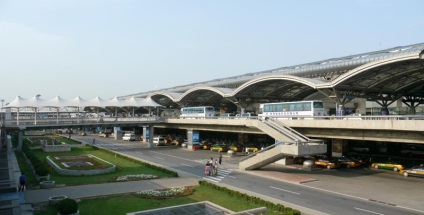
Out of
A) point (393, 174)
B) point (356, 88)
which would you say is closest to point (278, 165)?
point (393, 174)

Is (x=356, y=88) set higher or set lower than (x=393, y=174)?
higher

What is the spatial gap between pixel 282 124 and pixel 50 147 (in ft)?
115

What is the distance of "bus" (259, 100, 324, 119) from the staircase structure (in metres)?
3.13

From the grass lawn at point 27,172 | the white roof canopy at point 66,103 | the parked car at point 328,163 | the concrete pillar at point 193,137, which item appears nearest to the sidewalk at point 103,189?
the grass lawn at point 27,172

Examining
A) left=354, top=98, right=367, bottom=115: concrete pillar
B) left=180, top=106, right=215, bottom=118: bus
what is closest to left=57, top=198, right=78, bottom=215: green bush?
left=180, top=106, right=215, bottom=118: bus

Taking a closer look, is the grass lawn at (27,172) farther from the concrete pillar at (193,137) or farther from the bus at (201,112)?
the bus at (201,112)

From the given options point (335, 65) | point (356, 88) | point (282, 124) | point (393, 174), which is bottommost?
point (393, 174)

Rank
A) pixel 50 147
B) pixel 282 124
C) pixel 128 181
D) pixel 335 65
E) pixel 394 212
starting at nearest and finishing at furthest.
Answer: pixel 394 212
pixel 128 181
pixel 282 124
pixel 50 147
pixel 335 65

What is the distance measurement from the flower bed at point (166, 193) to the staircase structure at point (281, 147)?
35.5 feet

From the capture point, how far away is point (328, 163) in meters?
37.9

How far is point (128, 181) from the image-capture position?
29.2 meters

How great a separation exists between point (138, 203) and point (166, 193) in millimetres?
2754

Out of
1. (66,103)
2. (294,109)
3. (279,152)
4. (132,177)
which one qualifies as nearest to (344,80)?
(294,109)

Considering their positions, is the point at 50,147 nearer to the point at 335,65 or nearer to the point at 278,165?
the point at 278,165
